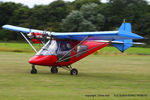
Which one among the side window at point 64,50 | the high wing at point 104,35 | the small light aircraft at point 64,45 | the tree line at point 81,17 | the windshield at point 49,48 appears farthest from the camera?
the tree line at point 81,17

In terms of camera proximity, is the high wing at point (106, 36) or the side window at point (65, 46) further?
the side window at point (65, 46)

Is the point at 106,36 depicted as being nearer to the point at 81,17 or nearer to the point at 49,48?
the point at 49,48

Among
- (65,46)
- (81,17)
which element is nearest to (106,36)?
(65,46)

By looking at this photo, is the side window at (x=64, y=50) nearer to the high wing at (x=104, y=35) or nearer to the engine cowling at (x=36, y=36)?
the high wing at (x=104, y=35)

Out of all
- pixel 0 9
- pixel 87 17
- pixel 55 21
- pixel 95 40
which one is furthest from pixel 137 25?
pixel 95 40

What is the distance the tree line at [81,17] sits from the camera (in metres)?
68.2

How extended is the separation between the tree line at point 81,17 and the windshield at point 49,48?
153ft

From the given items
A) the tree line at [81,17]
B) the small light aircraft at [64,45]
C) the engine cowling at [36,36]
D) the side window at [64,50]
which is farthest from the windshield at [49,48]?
the tree line at [81,17]

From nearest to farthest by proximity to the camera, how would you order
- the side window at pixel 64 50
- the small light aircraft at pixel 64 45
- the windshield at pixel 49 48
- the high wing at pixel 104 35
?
the high wing at pixel 104 35, the small light aircraft at pixel 64 45, the windshield at pixel 49 48, the side window at pixel 64 50

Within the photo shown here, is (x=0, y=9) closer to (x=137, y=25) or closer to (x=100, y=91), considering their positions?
(x=137, y=25)

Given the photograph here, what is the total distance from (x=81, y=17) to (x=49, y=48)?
52095mm

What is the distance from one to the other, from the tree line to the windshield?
153 ft

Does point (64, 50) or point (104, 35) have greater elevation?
point (104, 35)

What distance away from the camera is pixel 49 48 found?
17344mm
